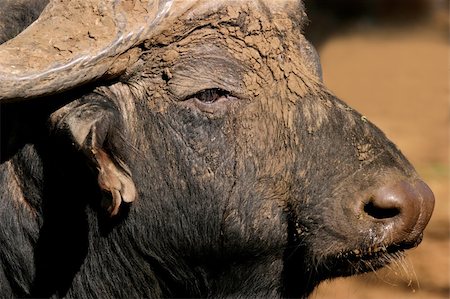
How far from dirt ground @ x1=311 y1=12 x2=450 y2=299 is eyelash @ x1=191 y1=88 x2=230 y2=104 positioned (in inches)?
143

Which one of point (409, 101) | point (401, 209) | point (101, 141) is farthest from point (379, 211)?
point (409, 101)

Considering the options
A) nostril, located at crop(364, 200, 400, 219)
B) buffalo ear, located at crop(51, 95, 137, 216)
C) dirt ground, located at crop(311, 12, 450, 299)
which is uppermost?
buffalo ear, located at crop(51, 95, 137, 216)

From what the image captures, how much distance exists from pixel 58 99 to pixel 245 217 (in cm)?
100

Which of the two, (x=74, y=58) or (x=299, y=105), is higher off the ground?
(x=74, y=58)

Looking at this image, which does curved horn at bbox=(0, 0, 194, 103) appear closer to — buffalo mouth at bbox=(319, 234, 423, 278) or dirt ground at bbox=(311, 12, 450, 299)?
buffalo mouth at bbox=(319, 234, 423, 278)

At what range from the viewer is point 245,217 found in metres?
4.43

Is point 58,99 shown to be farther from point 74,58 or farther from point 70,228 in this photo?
point 70,228

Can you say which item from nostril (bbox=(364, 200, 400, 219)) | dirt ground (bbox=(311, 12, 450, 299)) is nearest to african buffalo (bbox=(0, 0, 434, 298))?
nostril (bbox=(364, 200, 400, 219))

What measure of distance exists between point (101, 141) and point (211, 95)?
53 cm

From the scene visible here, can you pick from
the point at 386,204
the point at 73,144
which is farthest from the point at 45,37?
the point at 386,204

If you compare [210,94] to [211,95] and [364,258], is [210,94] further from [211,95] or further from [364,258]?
[364,258]

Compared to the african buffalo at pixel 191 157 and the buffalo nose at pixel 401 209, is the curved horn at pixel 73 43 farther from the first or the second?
the buffalo nose at pixel 401 209

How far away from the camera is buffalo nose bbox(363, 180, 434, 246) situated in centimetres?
416

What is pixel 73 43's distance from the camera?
13.3 ft
